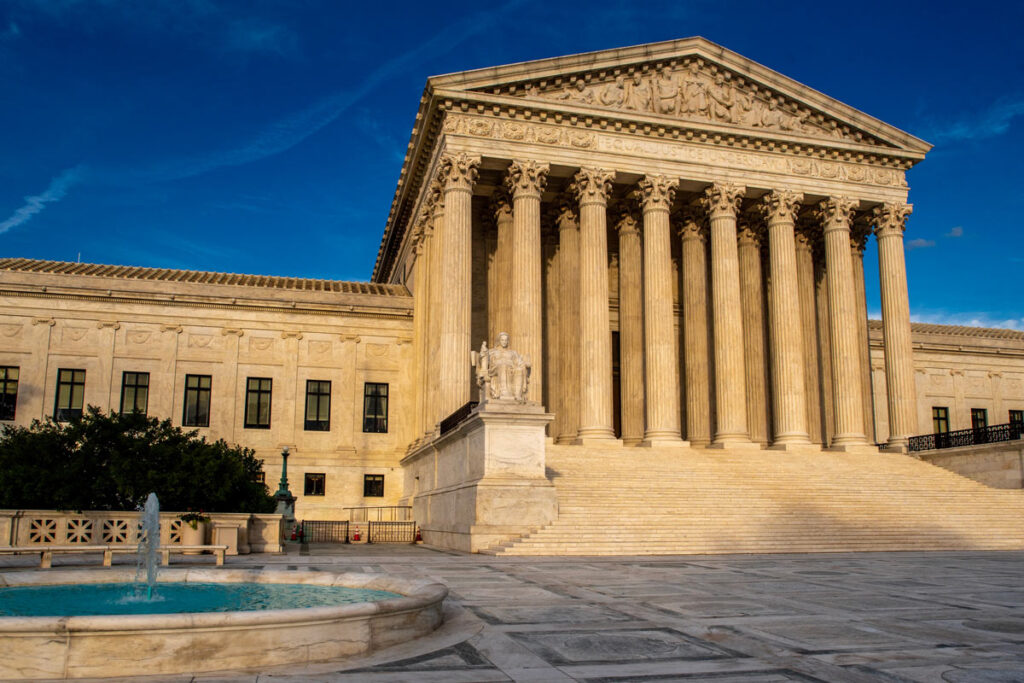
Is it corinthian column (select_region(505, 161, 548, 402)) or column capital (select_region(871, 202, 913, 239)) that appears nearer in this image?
corinthian column (select_region(505, 161, 548, 402))

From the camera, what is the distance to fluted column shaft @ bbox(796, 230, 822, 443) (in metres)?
41.5

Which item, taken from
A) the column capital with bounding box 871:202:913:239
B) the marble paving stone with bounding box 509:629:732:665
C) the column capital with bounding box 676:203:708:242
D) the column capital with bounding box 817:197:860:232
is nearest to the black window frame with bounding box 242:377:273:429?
the column capital with bounding box 676:203:708:242

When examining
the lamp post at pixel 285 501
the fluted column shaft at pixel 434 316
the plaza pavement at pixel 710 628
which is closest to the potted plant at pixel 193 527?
the plaza pavement at pixel 710 628

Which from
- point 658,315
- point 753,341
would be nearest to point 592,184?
point 658,315

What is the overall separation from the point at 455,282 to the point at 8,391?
20.8 m

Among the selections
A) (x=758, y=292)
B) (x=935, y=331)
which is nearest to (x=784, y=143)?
(x=758, y=292)

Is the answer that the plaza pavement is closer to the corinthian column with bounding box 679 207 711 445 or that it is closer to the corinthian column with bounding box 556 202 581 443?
the corinthian column with bounding box 556 202 581 443

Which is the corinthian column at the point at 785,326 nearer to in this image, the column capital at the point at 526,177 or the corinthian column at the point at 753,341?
the corinthian column at the point at 753,341

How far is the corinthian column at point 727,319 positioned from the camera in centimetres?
3638

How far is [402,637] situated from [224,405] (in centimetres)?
3366

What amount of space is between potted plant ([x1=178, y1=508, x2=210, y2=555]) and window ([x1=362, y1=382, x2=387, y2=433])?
19667mm

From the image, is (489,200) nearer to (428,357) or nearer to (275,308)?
(428,357)

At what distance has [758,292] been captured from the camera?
41062mm

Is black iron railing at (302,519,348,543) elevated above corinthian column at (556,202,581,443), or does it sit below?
below
